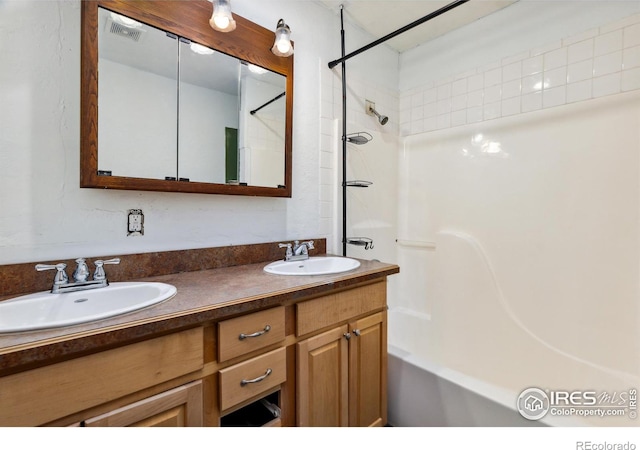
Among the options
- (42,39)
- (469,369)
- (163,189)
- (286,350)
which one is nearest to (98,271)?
(163,189)

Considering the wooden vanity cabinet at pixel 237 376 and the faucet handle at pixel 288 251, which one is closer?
the wooden vanity cabinet at pixel 237 376

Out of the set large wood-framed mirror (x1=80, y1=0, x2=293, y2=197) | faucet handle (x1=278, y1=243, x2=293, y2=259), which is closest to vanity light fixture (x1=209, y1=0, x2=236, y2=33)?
large wood-framed mirror (x1=80, y1=0, x2=293, y2=197)

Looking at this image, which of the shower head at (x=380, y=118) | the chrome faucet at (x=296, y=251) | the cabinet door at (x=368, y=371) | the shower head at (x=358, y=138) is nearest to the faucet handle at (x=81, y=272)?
the chrome faucet at (x=296, y=251)

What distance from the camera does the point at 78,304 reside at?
944 millimetres

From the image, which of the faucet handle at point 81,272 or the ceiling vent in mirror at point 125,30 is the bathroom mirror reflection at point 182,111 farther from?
the faucet handle at point 81,272

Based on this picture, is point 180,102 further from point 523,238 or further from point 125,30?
point 523,238

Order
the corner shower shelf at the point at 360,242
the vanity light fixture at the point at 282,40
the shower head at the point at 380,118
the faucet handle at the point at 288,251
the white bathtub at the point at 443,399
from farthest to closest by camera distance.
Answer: the shower head at the point at 380,118 → the corner shower shelf at the point at 360,242 → the faucet handle at the point at 288,251 → the vanity light fixture at the point at 282,40 → the white bathtub at the point at 443,399

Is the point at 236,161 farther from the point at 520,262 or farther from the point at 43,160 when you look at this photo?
the point at 520,262

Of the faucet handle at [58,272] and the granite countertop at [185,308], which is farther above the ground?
the faucet handle at [58,272]

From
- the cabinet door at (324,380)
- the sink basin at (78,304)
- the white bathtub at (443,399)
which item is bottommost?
the white bathtub at (443,399)

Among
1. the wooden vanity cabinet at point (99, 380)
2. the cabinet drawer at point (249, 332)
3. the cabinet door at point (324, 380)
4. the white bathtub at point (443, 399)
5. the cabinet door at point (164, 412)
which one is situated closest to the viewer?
the wooden vanity cabinet at point (99, 380)

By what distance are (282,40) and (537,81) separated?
4.86ft

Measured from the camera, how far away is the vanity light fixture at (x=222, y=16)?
48.8 inches

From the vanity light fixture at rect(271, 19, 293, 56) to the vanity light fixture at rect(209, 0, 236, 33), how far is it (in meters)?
0.25
